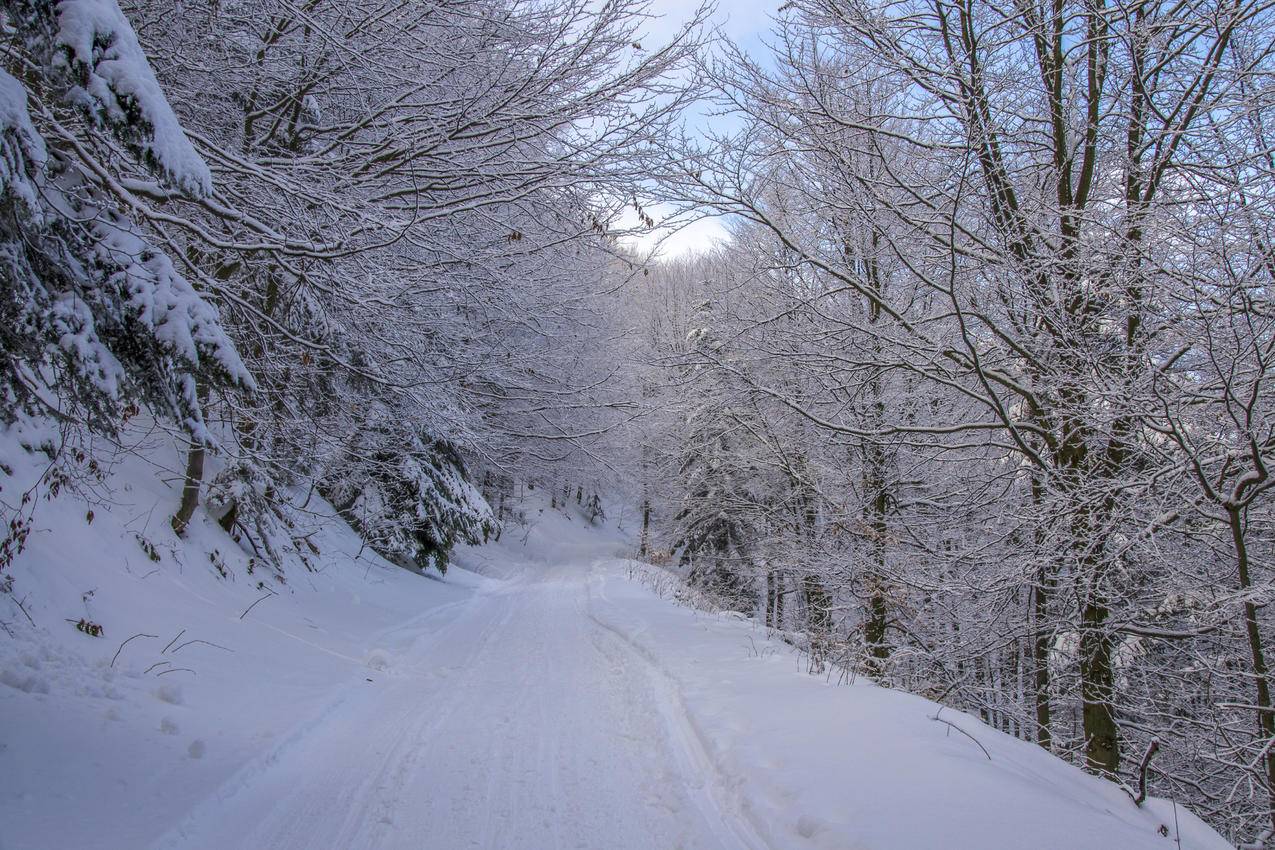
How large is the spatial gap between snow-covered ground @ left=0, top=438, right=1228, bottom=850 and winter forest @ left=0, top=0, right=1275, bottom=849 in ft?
1.87

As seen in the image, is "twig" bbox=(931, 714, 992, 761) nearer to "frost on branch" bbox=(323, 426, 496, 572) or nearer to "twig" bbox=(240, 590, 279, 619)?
"twig" bbox=(240, 590, 279, 619)

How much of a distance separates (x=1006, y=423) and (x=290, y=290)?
6331 millimetres

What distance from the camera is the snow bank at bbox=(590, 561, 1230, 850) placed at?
290 centimetres

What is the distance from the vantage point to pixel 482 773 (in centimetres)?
405

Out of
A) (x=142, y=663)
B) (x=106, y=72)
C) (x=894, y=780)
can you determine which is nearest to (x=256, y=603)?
(x=142, y=663)

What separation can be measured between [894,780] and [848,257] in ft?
14.1

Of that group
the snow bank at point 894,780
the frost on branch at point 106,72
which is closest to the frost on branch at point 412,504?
the snow bank at point 894,780

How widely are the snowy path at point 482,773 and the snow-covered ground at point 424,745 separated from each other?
0.02m

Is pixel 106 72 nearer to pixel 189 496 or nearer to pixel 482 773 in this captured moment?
pixel 482 773

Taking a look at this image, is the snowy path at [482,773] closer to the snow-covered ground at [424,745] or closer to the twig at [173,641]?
the snow-covered ground at [424,745]

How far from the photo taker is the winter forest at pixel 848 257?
3.01 metres

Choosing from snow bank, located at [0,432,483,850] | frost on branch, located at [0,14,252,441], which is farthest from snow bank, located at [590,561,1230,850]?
frost on branch, located at [0,14,252,441]

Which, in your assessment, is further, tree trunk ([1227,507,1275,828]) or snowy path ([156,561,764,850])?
snowy path ([156,561,764,850])

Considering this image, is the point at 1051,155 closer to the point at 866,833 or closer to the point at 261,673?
the point at 866,833
